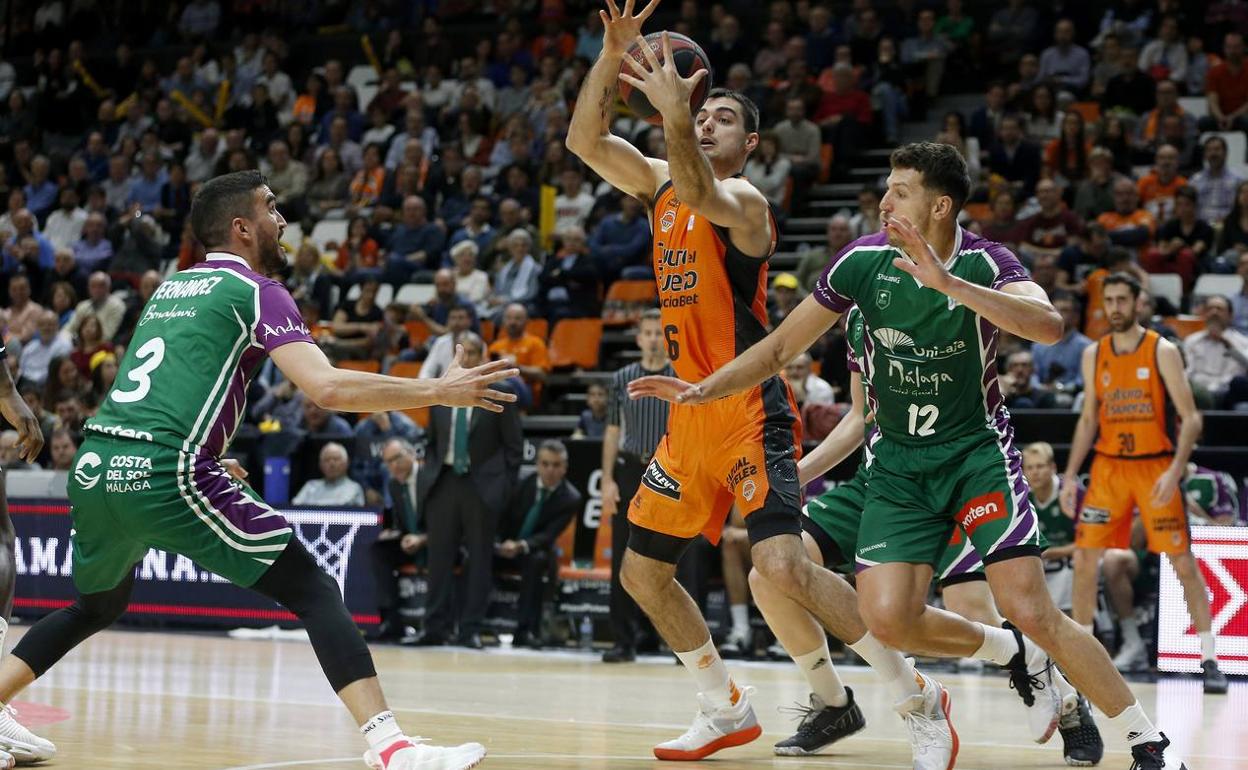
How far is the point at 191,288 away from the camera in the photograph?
498 centimetres

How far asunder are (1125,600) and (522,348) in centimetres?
616

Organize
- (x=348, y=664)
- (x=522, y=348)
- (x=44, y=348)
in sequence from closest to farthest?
(x=348, y=664) → (x=522, y=348) → (x=44, y=348)

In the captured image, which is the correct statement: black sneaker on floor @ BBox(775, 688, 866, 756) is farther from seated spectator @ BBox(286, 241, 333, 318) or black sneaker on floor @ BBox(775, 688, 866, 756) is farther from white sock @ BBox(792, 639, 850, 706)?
seated spectator @ BBox(286, 241, 333, 318)

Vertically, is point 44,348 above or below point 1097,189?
below

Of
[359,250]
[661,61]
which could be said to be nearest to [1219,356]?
[661,61]

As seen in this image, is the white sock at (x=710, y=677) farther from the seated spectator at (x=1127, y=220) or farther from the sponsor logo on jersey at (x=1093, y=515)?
the seated spectator at (x=1127, y=220)

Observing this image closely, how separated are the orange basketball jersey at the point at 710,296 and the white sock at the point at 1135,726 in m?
1.90

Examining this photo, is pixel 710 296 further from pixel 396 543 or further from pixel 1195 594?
pixel 396 543

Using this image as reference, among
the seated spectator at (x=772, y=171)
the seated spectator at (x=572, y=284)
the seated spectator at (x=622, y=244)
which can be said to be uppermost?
the seated spectator at (x=772, y=171)

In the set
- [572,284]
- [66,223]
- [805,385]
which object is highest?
[66,223]

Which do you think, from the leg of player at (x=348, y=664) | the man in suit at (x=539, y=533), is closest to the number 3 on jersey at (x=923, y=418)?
the leg of player at (x=348, y=664)

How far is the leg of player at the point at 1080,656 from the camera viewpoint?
199 inches

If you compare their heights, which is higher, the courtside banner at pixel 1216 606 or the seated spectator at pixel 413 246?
the seated spectator at pixel 413 246

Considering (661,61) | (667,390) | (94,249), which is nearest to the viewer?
(667,390)
